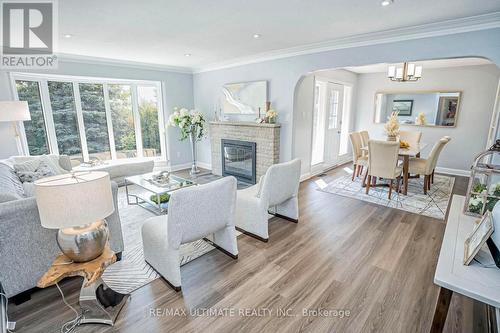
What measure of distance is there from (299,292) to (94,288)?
161 centimetres

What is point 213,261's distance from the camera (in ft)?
8.21

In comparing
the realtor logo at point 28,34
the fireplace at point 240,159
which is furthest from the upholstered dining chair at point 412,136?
the realtor logo at point 28,34

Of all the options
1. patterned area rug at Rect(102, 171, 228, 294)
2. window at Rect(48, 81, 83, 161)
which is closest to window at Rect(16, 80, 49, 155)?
window at Rect(48, 81, 83, 161)

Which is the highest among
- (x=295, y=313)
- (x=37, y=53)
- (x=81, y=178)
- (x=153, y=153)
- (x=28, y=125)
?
(x=37, y=53)

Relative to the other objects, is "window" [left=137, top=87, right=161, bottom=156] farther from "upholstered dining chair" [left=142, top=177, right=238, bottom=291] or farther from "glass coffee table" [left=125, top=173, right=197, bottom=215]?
"upholstered dining chair" [left=142, top=177, right=238, bottom=291]

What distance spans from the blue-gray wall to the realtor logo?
304cm

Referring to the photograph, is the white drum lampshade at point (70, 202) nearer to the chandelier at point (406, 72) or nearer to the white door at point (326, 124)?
the white door at point (326, 124)

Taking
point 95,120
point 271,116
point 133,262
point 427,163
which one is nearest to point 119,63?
point 95,120

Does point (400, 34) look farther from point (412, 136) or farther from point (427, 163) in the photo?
point (412, 136)

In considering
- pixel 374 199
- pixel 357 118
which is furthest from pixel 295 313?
pixel 357 118

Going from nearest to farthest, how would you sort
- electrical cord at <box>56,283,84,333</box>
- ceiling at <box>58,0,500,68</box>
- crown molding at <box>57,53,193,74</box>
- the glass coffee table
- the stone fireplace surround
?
electrical cord at <box>56,283,84,333</box>, ceiling at <box>58,0,500,68</box>, the glass coffee table, crown molding at <box>57,53,193,74</box>, the stone fireplace surround

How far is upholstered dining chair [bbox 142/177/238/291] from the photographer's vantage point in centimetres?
196

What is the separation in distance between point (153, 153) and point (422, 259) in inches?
222

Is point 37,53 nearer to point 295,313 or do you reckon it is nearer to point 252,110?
point 252,110
